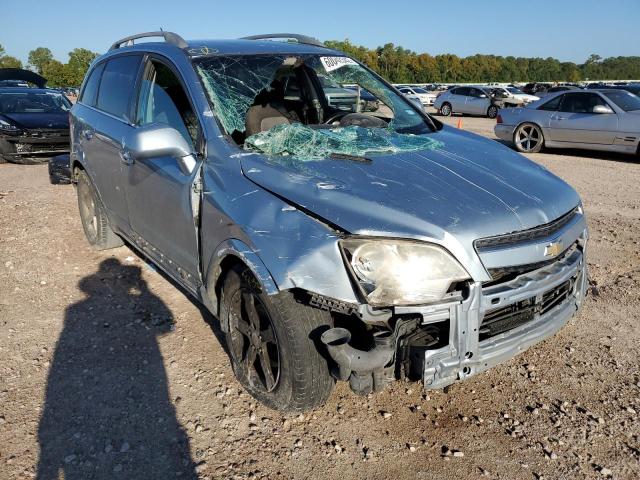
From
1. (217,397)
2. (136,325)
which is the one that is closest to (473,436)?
(217,397)

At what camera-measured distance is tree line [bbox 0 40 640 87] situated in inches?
3489

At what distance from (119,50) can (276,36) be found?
54.1 inches

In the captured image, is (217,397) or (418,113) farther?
(418,113)

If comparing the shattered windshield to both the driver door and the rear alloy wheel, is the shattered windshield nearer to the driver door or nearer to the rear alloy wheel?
the driver door

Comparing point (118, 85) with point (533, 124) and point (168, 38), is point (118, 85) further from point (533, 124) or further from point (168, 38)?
point (533, 124)

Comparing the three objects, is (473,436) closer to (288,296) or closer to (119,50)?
(288,296)

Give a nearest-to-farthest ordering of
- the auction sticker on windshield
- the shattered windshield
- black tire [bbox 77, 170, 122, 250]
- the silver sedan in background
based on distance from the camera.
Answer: the shattered windshield
the auction sticker on windshield
black tire [bbox 77, 170, 122, 250]
the silver sedan in background

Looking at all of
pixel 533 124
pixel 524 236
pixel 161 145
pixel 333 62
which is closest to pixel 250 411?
pixel 161 145

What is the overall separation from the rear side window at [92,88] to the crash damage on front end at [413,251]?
245 cm

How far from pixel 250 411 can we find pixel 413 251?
4.37ft

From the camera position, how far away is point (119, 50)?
442 centimetres

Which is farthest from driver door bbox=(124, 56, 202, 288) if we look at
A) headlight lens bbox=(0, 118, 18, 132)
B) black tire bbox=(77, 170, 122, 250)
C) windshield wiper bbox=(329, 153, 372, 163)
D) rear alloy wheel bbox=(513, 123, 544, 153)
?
rear alloy wheel bbox=(513, 123, 544, 153)

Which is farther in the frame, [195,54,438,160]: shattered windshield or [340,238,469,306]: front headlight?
[195,54,438,160]: shattered windshield

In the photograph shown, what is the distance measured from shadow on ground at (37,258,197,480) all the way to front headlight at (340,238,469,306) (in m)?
1.21
